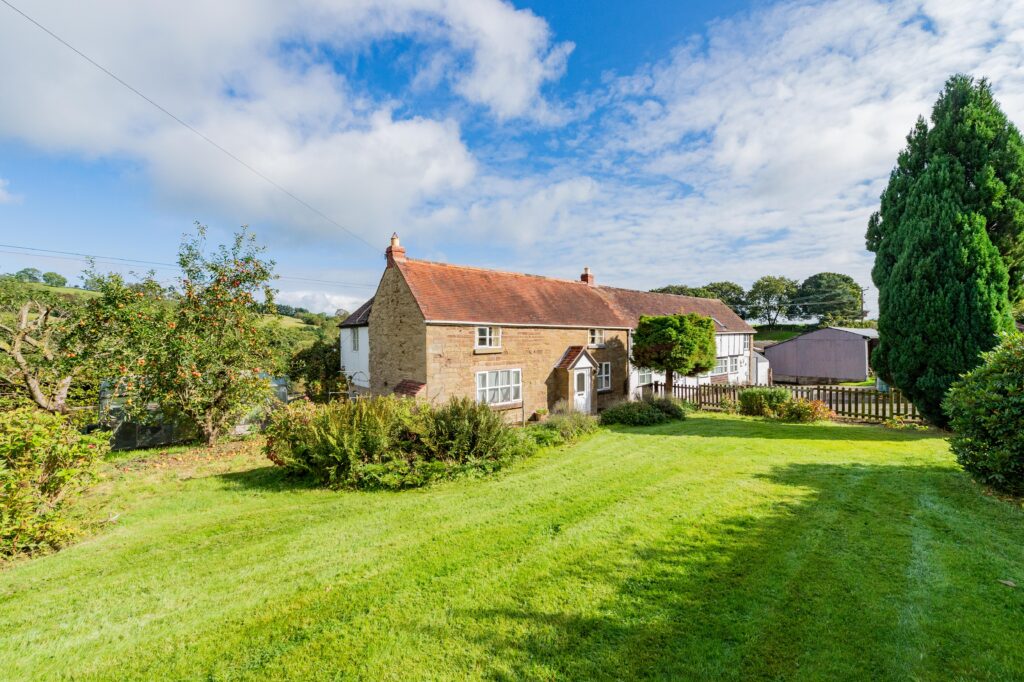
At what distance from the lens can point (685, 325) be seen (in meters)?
20.6

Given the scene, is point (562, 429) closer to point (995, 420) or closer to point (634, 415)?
point (634, 415)

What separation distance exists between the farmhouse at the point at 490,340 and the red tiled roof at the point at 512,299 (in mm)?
66

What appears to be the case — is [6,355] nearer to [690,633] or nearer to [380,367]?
[380,367]

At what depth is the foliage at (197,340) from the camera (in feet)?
40.7

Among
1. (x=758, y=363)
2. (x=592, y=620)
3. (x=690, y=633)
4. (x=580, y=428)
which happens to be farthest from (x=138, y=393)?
(x=758, y=363)

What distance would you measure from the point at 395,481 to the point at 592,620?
18.9 ft

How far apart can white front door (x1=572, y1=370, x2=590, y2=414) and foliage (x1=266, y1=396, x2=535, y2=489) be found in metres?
10.4

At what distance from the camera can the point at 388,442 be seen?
31.4 ft

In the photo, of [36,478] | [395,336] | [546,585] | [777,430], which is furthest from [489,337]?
[546,585]

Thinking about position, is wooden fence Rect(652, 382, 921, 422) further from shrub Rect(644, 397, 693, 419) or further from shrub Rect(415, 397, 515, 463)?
shrub Rect(415, 397, 515, 463)

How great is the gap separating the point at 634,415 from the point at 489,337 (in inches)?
277

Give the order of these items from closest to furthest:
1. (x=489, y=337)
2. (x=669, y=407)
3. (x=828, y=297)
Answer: (x=669, y=407), (x=489, y=337), (x=828, y=297)

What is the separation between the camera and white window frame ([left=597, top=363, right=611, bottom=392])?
76.2 ft

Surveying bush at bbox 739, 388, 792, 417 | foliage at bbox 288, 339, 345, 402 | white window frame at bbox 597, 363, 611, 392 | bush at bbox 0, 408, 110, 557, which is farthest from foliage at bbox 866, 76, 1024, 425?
foliage at bbox 288, 339, 345, 402
